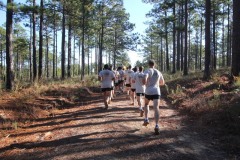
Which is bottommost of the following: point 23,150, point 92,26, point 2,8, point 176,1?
point 23,150

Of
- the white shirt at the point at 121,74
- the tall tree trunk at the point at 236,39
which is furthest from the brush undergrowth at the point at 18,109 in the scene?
the tall tree trunk at the point at 236,39

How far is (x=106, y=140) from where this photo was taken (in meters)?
7.75

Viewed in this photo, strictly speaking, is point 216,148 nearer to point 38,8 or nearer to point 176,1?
point 38,8

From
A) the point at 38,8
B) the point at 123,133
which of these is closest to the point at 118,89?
the point at 38,8

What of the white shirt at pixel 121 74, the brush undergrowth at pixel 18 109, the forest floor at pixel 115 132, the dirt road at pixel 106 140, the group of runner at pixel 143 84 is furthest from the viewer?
the white shirt at pixel 121 74

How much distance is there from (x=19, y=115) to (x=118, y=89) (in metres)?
13.3

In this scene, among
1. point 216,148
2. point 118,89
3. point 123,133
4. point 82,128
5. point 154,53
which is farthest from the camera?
point 154,53

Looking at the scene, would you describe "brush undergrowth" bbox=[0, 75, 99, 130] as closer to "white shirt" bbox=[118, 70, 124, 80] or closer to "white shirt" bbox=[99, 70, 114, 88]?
"white shirt" bbox=[99, 70, 114, 88]

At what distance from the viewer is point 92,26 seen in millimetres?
31953

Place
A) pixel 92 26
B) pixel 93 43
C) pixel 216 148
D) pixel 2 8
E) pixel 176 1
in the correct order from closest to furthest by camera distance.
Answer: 1. pixel 216 148
2. pixel 2 8
3. pixel 176 1
4. pixel 92 26
5. pixel 93 43

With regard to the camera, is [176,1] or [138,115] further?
[176,1]

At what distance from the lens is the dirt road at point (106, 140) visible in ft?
21.4

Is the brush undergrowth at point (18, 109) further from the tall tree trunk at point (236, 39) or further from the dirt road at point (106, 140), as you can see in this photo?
the tall tree trunk at point (236, 39)

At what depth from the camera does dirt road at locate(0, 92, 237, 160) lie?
6.53 m
